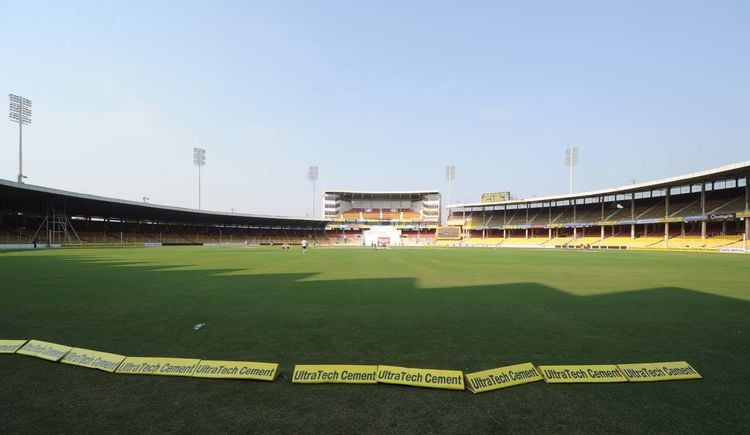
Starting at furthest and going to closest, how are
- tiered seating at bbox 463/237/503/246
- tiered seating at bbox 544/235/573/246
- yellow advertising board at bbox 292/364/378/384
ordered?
tiered seating at bbox 463/237/503/246, tiered seating at bbox 544/235/573/246, yellow advertising board at bbox 292/364/378/384

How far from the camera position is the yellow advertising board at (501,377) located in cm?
413

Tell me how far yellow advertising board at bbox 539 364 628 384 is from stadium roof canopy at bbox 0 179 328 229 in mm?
48992

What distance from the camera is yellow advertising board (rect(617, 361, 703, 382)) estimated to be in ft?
14.2

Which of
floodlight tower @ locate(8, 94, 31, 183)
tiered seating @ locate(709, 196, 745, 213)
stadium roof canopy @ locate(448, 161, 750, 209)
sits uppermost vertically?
floodlight tower @ locate(8, 94, 31, 183)

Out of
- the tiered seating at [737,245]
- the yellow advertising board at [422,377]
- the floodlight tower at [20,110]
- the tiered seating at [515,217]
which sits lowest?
the tiered seating at [737,245]

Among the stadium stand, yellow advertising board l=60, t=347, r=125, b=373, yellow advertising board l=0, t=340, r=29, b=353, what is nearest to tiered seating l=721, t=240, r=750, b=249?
the stadium stand

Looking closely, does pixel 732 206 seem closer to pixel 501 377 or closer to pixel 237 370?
pixel 501 377

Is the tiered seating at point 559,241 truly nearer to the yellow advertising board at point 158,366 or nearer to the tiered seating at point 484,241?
the tiered seating at point 484,241

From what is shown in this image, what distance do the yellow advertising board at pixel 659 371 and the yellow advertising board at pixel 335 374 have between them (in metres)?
3.03

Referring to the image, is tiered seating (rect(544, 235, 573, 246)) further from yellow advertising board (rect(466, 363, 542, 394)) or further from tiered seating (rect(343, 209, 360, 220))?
yellow advertising board (rect(466, 363, 542, 394))

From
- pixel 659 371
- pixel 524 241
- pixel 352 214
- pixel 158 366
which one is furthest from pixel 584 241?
pixel 158 366

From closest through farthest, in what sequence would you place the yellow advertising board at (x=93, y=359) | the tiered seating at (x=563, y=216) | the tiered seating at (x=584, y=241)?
the yellow advertising board at (x=93, y=359)
the tiered seating at (x=584, y=241)
the tiered seating at (x=563, y=216)

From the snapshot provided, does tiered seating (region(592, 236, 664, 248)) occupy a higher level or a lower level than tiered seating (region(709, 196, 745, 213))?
lower

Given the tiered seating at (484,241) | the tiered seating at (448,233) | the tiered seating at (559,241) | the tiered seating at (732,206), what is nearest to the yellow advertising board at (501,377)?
the tiered seating at (732,206)
